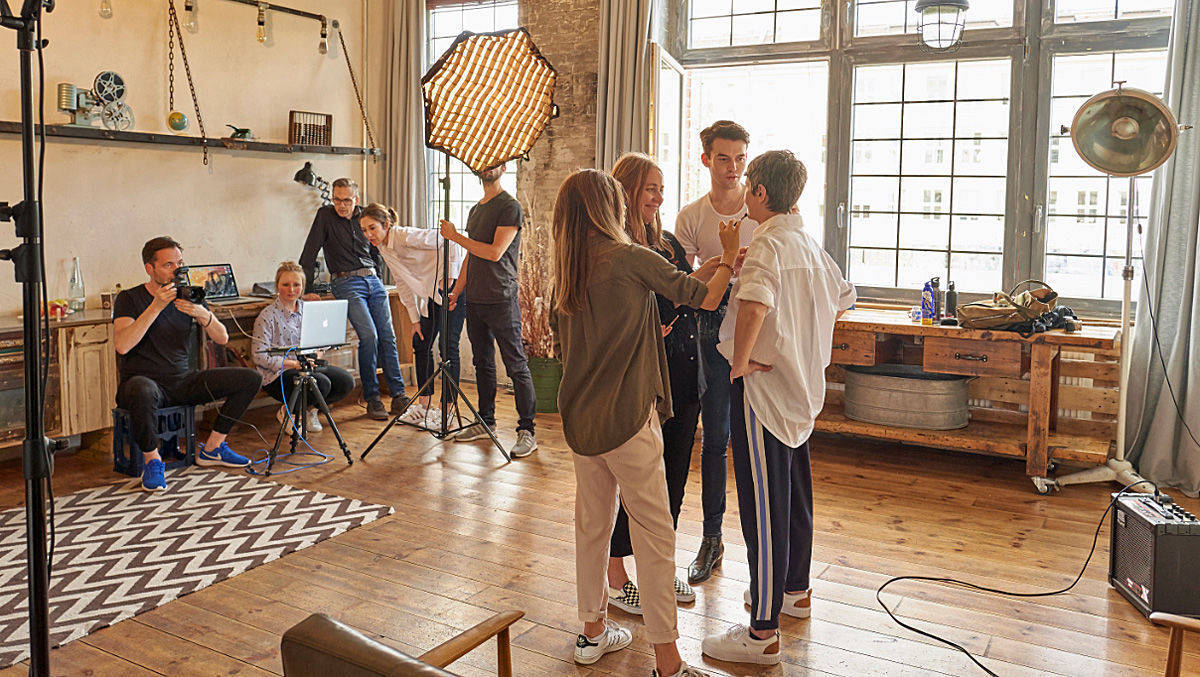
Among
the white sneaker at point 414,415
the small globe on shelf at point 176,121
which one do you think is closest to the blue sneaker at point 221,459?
the white sneaker at point 414,415

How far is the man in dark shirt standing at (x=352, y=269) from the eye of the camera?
5977 millimetres

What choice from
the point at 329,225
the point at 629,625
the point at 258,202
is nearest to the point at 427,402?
the point at 329,225

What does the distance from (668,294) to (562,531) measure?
176 centimetres

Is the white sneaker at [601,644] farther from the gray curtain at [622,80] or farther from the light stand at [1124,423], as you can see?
the gray curtain at [622,80]

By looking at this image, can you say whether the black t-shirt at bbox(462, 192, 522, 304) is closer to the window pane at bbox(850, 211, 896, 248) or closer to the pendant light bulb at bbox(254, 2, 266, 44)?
the window pane at bbox(850, 211, 896, 248)

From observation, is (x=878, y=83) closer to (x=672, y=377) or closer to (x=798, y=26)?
(x=798, y=26)

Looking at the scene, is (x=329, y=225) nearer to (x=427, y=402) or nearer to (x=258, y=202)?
(x=258, y=202)

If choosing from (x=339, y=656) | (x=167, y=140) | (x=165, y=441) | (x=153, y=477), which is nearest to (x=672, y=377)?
(x=339, y=656)

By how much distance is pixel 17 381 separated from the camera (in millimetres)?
4609

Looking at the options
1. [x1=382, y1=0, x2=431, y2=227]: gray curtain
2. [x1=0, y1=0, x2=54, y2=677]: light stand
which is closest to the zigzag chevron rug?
[x1=0, y1=0, x2=54, y2=677]: light stand

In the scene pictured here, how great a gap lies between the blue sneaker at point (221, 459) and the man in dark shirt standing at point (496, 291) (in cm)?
127

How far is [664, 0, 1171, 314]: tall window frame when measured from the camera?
5.04 metres

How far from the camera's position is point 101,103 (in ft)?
17.5

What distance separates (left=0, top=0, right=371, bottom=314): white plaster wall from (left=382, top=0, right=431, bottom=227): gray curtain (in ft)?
0.77
